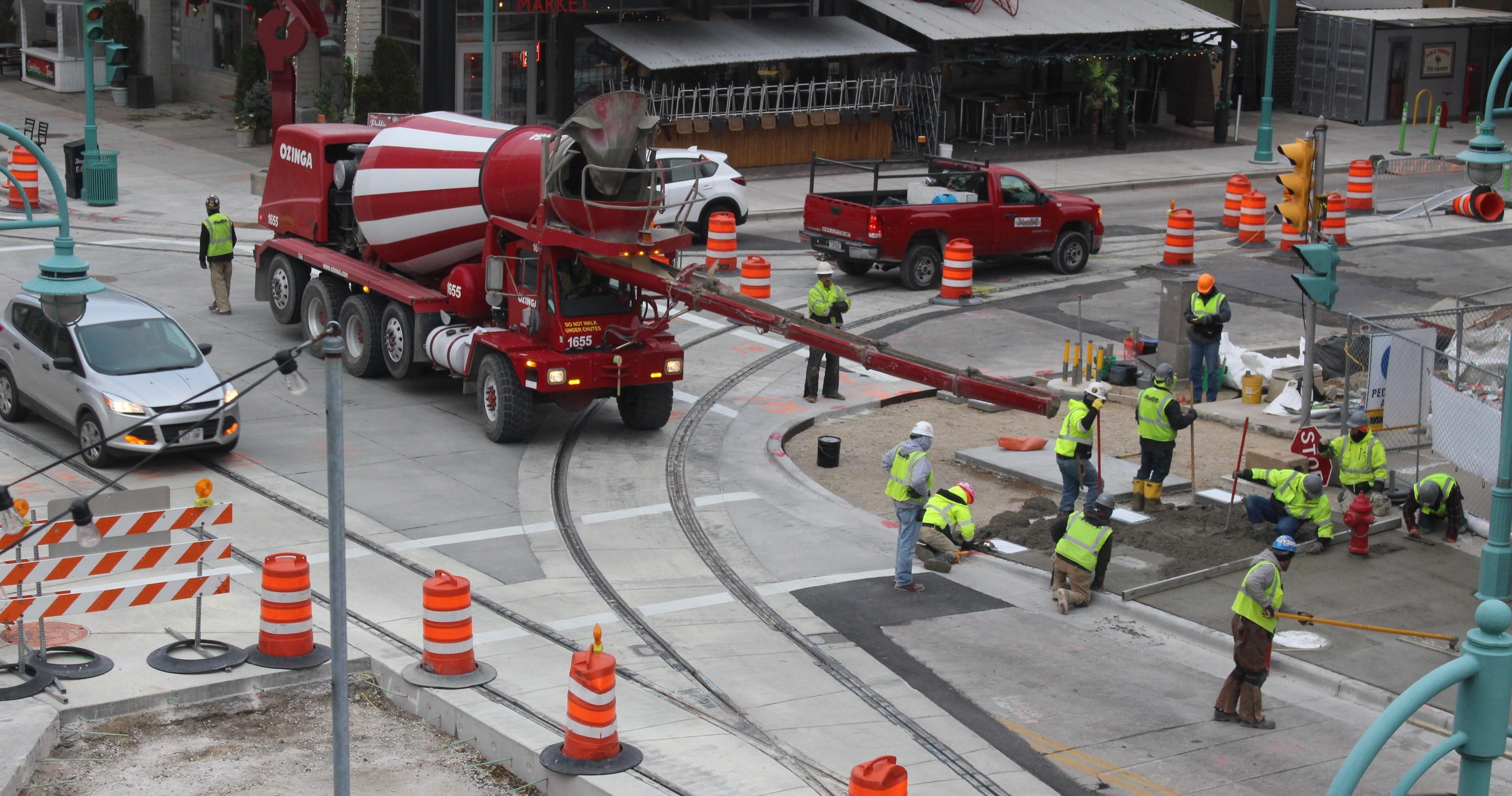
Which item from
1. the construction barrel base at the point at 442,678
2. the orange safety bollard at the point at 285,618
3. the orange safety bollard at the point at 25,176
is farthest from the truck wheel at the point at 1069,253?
the orange safety bollard at the point at 285,618

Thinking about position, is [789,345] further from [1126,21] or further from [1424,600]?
[1126,21]

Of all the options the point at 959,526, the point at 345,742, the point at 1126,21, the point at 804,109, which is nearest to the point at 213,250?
the point at 959,526

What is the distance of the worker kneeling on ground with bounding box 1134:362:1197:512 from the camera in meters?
17.2

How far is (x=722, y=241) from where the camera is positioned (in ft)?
93.7

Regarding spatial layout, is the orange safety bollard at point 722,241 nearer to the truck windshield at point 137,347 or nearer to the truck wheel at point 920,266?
the truck wheel at point 920,266

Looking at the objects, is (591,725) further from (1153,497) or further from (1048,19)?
(1048,19)

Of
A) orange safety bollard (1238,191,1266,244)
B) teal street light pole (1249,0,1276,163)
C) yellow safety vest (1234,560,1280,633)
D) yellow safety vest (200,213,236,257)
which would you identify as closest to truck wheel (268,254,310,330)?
yellow safety vest (200,213,236,257)

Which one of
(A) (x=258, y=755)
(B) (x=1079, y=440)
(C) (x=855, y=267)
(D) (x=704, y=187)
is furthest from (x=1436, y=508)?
(D) (x=704, y=187)

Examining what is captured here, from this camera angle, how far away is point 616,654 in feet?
45.2

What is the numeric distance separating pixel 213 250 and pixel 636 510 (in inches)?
376

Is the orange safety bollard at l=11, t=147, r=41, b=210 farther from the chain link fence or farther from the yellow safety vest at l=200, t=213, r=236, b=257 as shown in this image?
the chain link fence

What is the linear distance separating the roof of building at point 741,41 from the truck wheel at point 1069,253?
11109mm

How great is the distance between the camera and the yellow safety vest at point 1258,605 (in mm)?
12695

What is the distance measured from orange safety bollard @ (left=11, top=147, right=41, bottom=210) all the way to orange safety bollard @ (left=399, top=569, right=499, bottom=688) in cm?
2106
